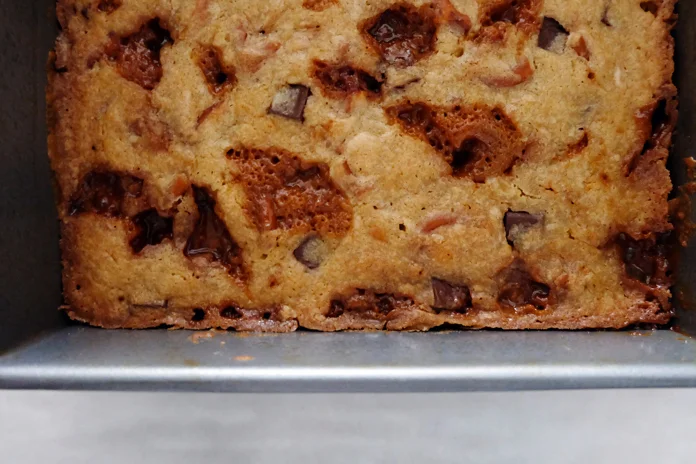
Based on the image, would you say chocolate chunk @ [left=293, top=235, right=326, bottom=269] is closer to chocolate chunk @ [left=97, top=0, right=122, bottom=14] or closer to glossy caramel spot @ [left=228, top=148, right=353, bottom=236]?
glossy caramel spot @ [left=228, top=148, right=353, bottom=236]

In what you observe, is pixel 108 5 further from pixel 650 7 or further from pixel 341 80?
pixel 650 7

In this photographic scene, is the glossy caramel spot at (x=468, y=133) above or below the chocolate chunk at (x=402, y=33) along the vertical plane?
below

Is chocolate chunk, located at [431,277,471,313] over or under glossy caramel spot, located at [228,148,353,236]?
under

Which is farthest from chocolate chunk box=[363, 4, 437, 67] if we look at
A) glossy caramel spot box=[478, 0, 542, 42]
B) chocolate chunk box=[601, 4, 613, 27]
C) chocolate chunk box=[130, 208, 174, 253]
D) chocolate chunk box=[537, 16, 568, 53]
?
chocolate chunk box=[130, 208, 174, 253]

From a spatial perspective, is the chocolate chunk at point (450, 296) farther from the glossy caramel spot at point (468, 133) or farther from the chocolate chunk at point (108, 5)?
the chocolate chunk at point (108, 5)

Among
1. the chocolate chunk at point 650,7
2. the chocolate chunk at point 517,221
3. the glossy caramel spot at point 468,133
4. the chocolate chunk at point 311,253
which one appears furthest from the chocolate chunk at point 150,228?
the chocolate chunk at point 650,7

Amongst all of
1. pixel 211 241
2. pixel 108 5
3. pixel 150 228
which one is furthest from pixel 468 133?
pixel 108 5

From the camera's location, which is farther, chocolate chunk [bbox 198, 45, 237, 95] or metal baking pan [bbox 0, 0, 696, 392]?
chocolate chunk [bbox 198, 45, 237, 95]
